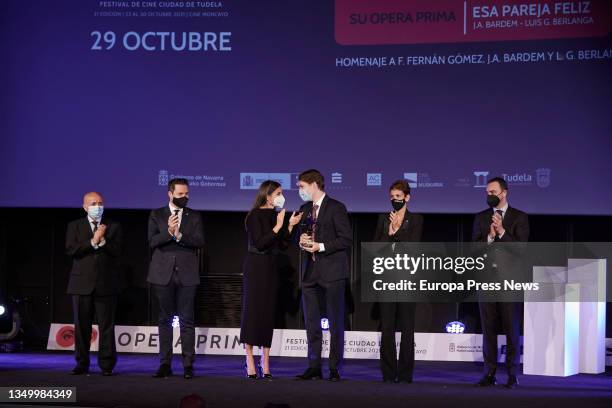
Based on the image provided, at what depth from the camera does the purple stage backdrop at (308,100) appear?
25.1 feet

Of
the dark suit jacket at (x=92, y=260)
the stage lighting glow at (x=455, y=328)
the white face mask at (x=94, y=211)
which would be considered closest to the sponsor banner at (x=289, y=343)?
the stage lighting glow at (x=455, y=328)

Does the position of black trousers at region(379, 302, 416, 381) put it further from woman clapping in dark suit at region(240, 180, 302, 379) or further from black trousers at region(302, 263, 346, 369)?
woman clapping in dark suit at region(240, 180, 302, 379)

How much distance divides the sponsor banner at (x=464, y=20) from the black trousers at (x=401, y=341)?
2.68m

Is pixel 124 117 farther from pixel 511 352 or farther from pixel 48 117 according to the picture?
pixel 511 352

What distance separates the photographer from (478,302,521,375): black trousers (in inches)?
249

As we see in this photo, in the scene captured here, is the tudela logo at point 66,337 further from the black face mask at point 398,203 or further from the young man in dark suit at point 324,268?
the black face mask at point 398,203

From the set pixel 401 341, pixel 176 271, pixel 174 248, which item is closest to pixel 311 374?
pixel 401 341

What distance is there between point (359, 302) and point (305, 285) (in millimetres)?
2128

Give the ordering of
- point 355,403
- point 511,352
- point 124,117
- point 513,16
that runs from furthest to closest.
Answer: point 124,117 < point 513,16 < point 511,352 < point 355,403

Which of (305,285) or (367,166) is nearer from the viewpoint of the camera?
(305,285)

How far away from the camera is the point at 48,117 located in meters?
8.30

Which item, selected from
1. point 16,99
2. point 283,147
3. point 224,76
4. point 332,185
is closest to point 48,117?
point 16,99

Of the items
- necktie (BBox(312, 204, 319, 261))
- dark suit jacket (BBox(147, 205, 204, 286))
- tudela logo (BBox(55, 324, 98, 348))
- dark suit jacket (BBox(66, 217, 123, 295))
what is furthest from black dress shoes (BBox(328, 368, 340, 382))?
tudela logo (BBox(55, 324, 98, 348))

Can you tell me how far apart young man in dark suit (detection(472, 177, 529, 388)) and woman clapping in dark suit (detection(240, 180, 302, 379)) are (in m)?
1.43
